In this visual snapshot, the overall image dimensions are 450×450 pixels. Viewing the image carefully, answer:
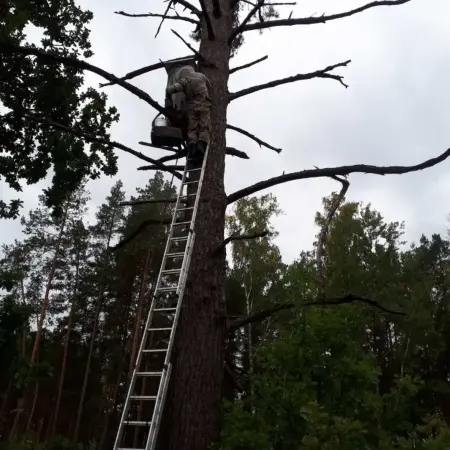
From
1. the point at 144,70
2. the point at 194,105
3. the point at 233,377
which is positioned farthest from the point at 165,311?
the point at 144,70

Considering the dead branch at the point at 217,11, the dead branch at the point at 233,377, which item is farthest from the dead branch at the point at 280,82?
the dead branch at the point at 233,377

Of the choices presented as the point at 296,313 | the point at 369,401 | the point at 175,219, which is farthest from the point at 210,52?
the point at 369,401

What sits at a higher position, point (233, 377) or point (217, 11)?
point (217, 11)

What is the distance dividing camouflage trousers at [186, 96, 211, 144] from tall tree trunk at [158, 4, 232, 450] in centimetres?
16

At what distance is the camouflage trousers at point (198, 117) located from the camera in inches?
189

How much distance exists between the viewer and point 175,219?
14.2 feet

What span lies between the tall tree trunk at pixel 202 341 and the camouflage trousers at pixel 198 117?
16 centimetres

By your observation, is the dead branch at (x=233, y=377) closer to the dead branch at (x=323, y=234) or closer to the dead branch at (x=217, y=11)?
the dead branch at (x=323, y=234)

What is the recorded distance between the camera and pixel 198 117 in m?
4.87

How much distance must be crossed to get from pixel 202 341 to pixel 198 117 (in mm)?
2139

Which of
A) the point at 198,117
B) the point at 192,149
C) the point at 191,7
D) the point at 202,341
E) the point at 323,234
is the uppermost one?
the point at 191,7

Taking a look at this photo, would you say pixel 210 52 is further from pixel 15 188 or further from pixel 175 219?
pixel 15 188

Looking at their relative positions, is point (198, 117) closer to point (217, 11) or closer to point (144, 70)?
point (144, 70)

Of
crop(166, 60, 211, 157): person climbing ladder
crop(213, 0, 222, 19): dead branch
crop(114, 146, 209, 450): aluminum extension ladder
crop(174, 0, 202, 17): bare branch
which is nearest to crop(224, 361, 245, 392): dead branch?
crop(114, 146, 209, 450): aluminum extension ladder
